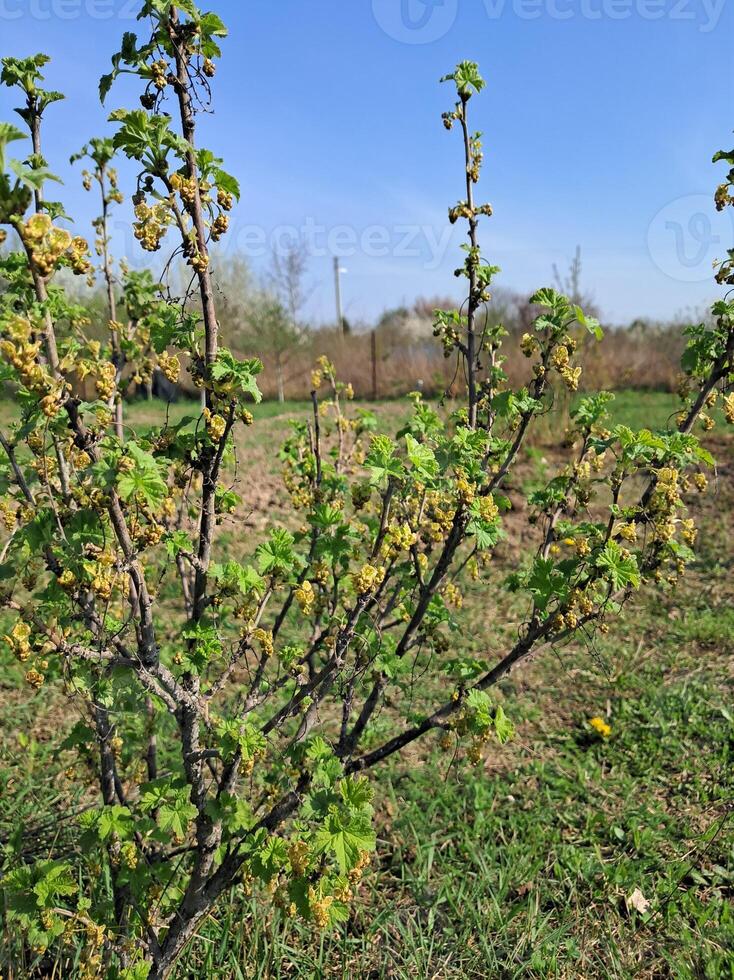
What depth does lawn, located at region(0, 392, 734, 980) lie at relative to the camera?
2180mm

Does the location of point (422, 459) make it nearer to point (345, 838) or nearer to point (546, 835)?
point (345, 838)

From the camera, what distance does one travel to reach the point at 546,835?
2.78 m

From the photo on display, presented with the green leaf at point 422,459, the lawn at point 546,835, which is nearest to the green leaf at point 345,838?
the lawn at point 546,835

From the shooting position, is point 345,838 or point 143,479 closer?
point 143,479

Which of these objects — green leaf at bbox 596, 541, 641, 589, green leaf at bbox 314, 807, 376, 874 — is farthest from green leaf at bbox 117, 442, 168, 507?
green leaf at bbox 596, 541, 641, 589

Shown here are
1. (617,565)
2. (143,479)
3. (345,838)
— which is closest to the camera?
(143,479)

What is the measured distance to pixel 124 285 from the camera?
2.14 m

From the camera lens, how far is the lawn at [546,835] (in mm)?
2180

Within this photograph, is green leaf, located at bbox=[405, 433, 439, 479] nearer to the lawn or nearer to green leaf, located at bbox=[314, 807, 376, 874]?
the lawn

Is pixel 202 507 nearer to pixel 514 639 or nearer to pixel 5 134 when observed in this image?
pixel 5 134

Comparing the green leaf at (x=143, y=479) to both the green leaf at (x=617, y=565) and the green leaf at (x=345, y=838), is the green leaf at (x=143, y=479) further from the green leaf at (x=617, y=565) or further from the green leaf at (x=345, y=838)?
the green leaf at (x=617, y=565)

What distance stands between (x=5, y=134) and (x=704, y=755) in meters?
3.59

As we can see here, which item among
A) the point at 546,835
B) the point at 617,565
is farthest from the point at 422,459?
the point at 546,835

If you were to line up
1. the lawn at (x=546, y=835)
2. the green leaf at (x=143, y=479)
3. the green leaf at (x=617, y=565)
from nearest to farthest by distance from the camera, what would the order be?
1. the green leaf at (x=143, y=479)
2. the green leaf at (x=617, y=565)
3. the lawn at (x=546, y=835)
